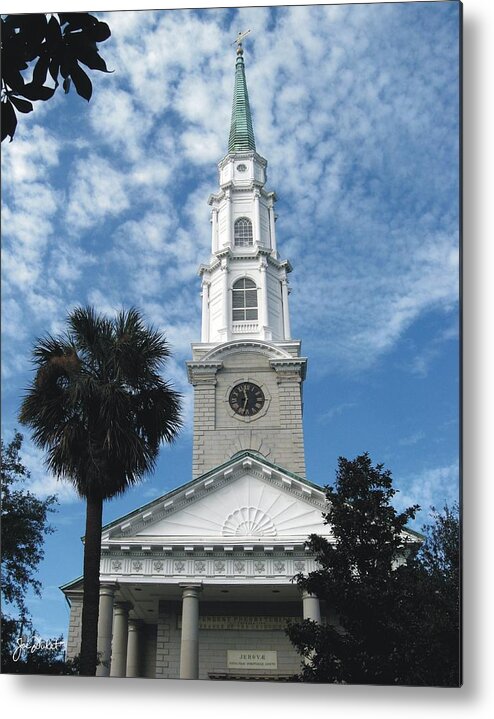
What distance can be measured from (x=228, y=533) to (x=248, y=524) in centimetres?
58

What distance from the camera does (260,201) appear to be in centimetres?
3362

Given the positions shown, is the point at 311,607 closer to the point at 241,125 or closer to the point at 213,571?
the point at 213,571

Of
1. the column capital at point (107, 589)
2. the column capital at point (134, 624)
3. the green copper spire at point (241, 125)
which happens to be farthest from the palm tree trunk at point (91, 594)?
the green copper spire at point (241, 125)

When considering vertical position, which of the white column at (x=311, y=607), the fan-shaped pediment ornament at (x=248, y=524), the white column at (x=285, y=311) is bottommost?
the white column at (x=311, y=607)

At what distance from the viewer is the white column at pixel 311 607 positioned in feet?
52.9

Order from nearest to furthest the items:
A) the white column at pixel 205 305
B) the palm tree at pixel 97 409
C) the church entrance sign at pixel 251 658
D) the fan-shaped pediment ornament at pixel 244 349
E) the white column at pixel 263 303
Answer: the palm tree at pixel 97 409, the church entrance sign at pixel 251 658, the fan-shaped pediment ornament at pixel 244 349, the white column at pixel 263 303, the white column at pixel 205 305

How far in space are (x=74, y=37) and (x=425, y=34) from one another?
742 cm

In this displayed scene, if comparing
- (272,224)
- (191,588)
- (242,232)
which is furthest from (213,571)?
(272,224)

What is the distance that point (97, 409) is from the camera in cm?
1409

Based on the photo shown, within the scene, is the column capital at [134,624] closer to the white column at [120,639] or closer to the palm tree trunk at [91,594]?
the white column at [120,639]

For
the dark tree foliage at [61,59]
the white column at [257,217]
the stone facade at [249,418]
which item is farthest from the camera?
the white column at [257,217]

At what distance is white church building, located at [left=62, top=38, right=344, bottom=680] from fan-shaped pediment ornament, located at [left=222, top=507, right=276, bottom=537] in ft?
0.10

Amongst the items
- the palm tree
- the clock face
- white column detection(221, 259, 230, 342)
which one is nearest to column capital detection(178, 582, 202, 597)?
the palm tree

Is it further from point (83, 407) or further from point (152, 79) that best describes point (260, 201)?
point (83, 407)
